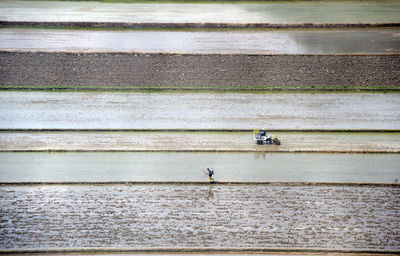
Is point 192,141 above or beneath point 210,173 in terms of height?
above

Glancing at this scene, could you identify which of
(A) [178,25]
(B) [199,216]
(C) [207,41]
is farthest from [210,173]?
(A) [178,25]

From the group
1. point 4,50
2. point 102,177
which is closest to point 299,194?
point 102,177

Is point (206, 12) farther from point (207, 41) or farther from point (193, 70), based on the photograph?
point (193, 70)

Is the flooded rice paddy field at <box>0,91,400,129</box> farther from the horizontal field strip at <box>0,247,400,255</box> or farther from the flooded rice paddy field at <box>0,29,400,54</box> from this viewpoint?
the horizontal field strip at <box>0,247,400,255</box>

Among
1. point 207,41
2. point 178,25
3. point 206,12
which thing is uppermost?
point 206,12

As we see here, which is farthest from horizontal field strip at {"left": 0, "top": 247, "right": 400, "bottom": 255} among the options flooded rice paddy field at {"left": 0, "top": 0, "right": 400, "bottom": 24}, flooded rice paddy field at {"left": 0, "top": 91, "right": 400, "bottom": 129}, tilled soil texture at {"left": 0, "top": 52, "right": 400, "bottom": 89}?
flooded rice paddy field at {"left": 0, "top": 0, "right": 400, "bottom": 24}

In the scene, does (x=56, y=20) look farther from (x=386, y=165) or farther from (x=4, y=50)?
(x=386, y=165)

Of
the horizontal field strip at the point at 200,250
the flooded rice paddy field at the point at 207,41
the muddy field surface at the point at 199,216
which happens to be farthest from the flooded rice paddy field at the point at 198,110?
the horizontal field strip at the point at 200,250
